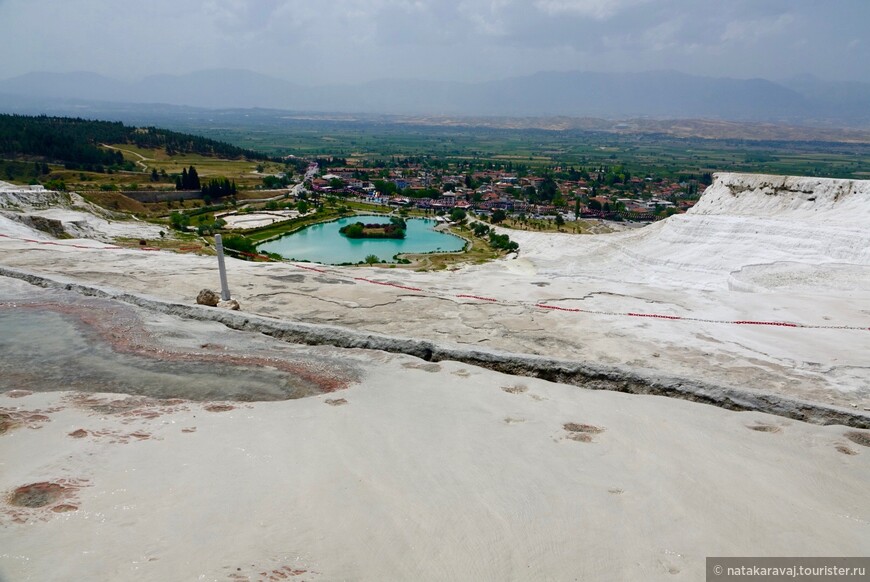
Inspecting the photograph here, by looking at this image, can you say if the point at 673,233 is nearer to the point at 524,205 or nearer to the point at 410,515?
the point at 410,515

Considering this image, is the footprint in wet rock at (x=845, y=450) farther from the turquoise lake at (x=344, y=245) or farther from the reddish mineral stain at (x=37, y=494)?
the turquoise lake at (x=344, y=245)

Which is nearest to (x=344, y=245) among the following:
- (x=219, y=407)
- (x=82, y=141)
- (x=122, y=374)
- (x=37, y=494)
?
(x=122, y=374)

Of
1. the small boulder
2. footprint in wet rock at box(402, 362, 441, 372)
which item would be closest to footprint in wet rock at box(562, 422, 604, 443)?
footprint in wet rock at box(402, 362, 441, 372)

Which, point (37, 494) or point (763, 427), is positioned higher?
point (37, 494)

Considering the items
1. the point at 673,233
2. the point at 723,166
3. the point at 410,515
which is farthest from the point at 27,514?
the point at 723,166

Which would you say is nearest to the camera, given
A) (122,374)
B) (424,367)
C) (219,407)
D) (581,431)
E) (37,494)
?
(37,494)

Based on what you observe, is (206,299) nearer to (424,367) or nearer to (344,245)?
(424,367)

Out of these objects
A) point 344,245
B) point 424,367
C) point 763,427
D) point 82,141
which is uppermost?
point 82,141
